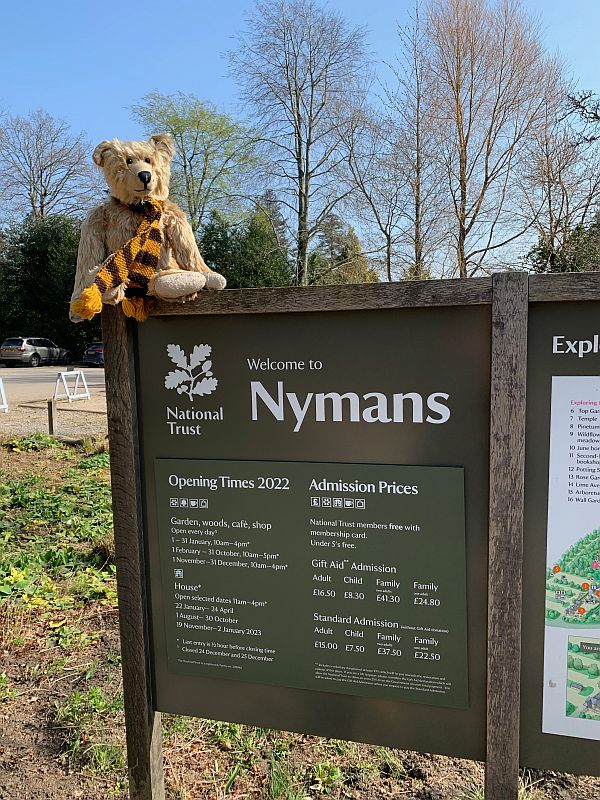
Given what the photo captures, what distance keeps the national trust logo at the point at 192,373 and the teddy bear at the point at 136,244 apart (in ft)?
0.50

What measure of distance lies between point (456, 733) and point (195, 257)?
5.40 ft

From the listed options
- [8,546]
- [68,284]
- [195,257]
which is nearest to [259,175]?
[68,284]

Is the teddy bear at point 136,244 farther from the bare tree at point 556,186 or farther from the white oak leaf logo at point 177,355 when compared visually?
the bare tree at point 556,186

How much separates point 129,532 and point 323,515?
0.64 metres

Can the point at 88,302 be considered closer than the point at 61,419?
Yes

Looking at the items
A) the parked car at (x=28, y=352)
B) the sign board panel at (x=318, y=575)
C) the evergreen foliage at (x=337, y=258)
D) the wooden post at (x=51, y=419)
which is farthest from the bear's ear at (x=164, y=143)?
the parked car at (x=28, y=352)

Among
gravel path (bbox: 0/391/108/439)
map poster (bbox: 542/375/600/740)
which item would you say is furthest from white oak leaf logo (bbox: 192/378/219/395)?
gravel path (bbox: 0/391/108/439)

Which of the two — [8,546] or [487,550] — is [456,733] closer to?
[487,550]

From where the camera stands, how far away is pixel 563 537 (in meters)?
1.61

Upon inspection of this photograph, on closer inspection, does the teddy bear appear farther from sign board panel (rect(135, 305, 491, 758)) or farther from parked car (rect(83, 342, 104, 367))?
parked car (rect(83, 342, 104, 367))

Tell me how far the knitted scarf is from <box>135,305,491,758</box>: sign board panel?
89mm

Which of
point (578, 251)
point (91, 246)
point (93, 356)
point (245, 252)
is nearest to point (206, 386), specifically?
point (91, 246)

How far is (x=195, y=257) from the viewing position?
2.09m

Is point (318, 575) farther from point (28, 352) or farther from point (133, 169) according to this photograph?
point (28, 352)
